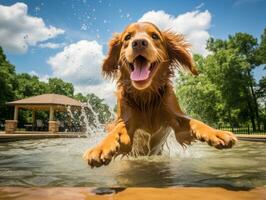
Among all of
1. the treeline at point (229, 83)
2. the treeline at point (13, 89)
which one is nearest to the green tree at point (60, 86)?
the treeline at point (13, 89)

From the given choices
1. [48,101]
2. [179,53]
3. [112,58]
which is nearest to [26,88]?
[48,101]

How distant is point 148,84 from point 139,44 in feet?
1.68

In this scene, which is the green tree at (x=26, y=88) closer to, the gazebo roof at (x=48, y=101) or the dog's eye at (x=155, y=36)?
the gazebo roof at (x=48, y=101)

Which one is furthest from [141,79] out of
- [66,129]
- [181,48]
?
[66,129]

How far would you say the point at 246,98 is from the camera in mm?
34938

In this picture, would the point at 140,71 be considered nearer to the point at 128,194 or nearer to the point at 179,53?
the point at 179,53

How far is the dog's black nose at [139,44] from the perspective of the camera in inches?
150

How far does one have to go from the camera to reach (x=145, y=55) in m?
3.93

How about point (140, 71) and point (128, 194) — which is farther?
point (140, 71)

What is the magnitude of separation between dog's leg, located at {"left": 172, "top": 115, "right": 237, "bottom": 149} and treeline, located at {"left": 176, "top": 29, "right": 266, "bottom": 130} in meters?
29.8

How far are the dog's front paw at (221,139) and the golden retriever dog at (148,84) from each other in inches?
4.8

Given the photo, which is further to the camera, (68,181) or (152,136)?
(152,136)

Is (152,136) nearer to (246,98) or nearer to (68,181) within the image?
(68,181)

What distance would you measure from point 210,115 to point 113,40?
3868 centimetres
